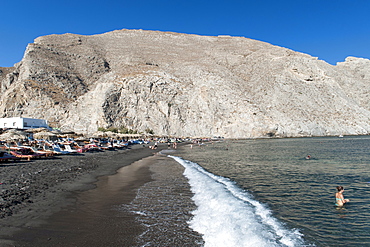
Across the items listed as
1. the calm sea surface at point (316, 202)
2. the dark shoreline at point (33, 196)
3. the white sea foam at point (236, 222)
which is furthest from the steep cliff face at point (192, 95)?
the white sea foam at point (236, 222)

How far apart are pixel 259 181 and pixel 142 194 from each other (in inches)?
307

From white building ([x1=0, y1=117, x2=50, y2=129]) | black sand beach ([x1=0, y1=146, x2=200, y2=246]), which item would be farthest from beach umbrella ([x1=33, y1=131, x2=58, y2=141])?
black sand beach ([x1=0, y1=146, x2=200, y2=246])

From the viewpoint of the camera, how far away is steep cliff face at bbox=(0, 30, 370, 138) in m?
84.2

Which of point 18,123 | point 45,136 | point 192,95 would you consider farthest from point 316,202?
point 192,95

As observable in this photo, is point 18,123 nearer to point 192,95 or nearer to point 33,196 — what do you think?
point 192,95

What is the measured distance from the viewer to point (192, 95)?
9388 cm

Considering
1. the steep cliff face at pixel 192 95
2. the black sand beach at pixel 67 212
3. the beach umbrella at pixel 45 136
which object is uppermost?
the steep cliff face at pixel 192 95

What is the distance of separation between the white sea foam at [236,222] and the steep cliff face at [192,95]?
249 ft

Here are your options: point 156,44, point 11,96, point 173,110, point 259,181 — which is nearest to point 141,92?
point 173,110

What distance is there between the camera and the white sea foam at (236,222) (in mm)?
6848

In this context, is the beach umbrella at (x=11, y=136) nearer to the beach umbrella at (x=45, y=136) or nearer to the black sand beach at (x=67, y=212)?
the beach umbrella at (x=45, y=136)

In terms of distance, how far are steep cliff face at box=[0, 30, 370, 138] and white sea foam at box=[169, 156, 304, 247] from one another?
2990 inches

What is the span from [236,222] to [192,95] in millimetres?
86846

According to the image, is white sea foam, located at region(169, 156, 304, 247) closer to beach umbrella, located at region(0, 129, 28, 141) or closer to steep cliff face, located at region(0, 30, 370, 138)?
beach umbrella, located at region(0, 129, 28, 141)
